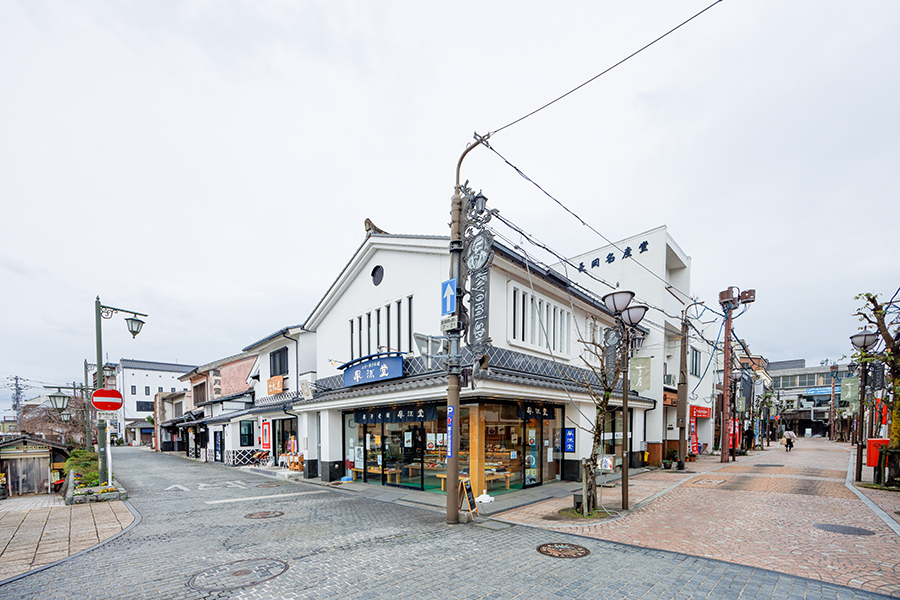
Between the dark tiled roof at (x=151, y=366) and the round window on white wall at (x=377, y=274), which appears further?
the dark tiled roof at (x=151, y=366)

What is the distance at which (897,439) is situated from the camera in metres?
13.4

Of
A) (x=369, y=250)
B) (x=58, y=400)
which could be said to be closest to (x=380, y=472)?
(x=369, y=250)

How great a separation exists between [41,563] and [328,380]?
10.6 metres

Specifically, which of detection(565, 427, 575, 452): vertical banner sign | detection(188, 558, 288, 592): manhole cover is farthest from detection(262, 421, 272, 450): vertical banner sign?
detection(188, 558, 288, 592): manhole cover

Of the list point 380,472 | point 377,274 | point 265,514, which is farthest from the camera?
point 377,274

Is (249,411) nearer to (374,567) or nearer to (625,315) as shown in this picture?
(374,567)

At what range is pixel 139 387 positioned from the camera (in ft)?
210

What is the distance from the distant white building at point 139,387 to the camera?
61.7 m

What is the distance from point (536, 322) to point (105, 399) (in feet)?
43.2

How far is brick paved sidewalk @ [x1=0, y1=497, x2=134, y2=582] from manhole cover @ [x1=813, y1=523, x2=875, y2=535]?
1494cm

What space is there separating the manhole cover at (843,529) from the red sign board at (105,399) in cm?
1779

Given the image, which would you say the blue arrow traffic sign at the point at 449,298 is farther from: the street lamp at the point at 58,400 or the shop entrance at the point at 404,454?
the street lamp at the point at 58,400

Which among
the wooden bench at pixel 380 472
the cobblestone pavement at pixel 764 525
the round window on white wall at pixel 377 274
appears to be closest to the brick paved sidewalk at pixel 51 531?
the wooden bench at pixel 380 472

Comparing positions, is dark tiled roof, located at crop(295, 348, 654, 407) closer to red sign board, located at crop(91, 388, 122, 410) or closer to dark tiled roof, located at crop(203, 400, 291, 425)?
dark tiled roof, located at crop(203, 400, 291, 425)
